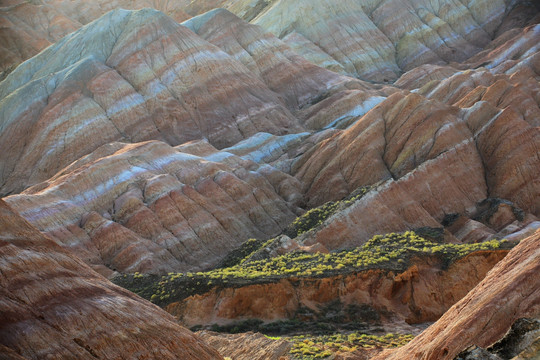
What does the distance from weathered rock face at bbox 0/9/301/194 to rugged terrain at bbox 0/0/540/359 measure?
0.26m

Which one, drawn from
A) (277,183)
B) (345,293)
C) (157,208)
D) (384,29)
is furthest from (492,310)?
(384,29)

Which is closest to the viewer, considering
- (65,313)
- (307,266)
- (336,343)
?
(65,313)

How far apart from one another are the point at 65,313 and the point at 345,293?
732 inches

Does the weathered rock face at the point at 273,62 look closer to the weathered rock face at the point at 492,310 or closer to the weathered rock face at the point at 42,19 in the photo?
the weathered rock face at the point at 42,19

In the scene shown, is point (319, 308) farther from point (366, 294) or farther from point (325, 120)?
point (325, 120)

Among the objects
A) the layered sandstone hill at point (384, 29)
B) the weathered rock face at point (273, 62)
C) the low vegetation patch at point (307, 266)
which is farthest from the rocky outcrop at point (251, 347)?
the layered sandstone hill at point (384, 29)

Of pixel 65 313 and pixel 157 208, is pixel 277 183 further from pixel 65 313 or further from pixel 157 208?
pixel 65 313

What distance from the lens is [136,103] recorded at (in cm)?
8225

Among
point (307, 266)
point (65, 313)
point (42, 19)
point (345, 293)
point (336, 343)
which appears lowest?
point (345, 293)

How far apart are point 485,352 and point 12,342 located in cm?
1043

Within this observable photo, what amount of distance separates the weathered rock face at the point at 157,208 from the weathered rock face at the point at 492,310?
102 feet

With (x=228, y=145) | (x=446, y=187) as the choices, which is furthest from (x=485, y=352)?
(x=228, y=145)

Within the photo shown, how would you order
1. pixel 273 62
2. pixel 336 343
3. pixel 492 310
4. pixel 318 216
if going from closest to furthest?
1. pixel 492 310
2. pixel 336 343
3. pixel 318 216
4. pixel 273 62

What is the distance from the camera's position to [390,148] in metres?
60.3
